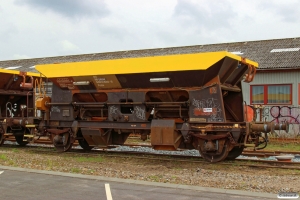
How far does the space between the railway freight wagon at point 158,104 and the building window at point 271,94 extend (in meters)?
8.51

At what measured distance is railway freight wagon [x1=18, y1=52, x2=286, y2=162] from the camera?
10453mm

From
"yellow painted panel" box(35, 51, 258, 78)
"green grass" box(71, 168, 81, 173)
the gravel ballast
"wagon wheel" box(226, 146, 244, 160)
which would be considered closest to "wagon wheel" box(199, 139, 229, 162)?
the gravel ballast

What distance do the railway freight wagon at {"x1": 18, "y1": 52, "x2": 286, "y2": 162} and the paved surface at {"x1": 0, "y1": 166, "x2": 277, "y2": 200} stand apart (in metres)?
3.48

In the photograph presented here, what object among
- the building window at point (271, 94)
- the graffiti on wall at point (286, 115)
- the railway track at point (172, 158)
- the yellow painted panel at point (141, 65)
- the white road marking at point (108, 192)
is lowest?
the railway track at point (172, 158)

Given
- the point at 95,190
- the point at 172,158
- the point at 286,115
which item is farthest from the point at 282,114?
the point at 95,190

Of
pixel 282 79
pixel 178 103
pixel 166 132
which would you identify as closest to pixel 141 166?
pixel 166 132

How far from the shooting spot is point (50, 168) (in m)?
9.56

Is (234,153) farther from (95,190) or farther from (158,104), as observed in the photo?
(95,190)

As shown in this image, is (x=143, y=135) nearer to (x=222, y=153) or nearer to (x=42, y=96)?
(x=222, y=153)

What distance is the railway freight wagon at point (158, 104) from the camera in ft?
34.3

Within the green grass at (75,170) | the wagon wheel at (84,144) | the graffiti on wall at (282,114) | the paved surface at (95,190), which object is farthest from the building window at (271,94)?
the paved surface at (95,190)

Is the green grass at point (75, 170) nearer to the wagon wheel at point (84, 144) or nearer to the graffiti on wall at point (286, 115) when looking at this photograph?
the wagon wheel at point (84, 144)

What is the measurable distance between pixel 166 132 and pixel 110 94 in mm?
2282

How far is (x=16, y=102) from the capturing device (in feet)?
54.7
